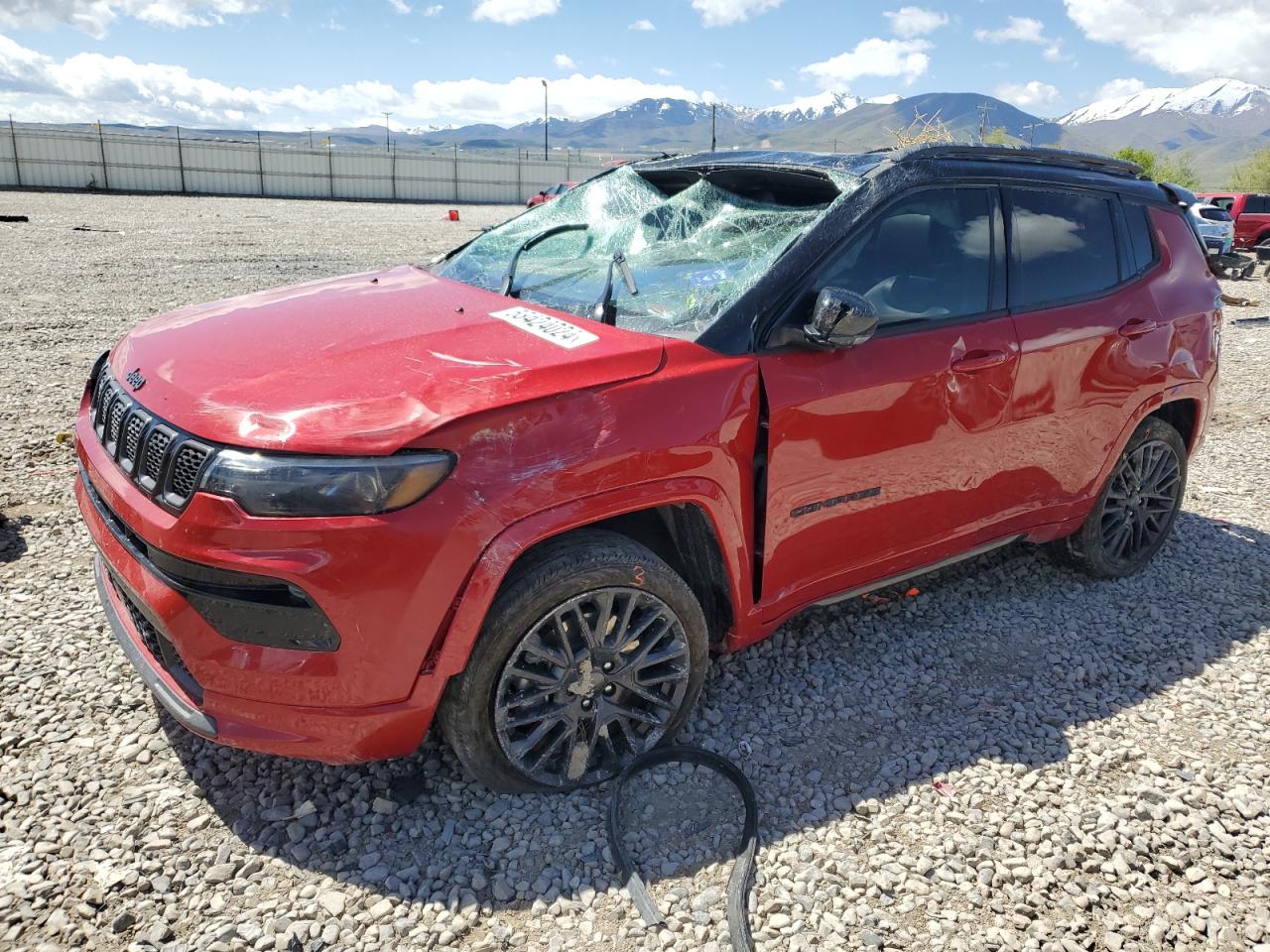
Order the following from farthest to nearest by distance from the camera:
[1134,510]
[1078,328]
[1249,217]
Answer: [1249,217]
[1134,510]
[1078,328]

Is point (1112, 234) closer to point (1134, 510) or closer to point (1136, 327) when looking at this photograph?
point (1136, 327)

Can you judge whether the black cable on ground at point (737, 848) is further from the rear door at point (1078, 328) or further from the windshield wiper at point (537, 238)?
the windshield wiper at point (537, 238)

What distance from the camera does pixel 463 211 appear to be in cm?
4072

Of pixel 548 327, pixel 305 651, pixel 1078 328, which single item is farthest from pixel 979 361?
pixel 305 651

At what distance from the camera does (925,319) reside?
10.4ft

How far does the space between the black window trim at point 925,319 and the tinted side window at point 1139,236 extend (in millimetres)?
917

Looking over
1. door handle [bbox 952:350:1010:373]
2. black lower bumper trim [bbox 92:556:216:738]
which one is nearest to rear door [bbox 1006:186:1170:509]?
door handle [bbox 952:350:1010:373]

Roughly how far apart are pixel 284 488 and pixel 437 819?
1.14m

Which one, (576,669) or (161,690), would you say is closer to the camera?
(161,690)

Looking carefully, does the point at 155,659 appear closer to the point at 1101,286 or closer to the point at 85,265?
the point at 1101,286

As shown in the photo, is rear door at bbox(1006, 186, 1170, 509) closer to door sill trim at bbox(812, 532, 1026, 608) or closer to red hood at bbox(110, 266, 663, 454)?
door sill trim at bbox(812, 532, 1026, 608)

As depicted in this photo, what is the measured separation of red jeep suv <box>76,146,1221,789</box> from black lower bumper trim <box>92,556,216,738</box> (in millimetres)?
10

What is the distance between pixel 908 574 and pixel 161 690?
8.29 ft

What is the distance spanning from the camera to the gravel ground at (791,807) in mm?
2340
